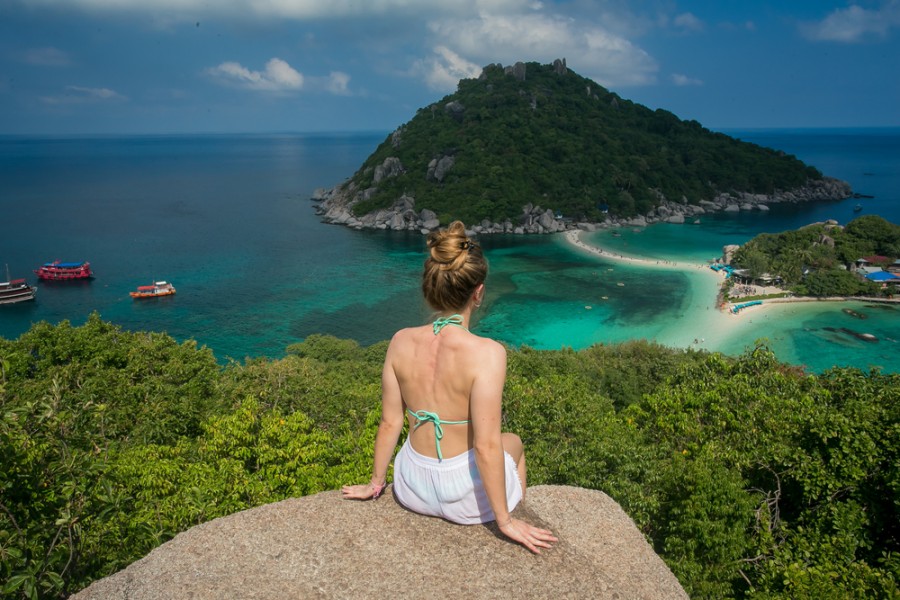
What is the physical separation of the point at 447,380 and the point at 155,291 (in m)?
58.8

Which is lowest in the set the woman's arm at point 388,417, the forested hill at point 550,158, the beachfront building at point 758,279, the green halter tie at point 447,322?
the beachfront building at point 758,279

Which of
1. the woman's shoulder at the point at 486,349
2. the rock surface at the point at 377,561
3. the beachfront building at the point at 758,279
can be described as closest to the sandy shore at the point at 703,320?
the beachfront building at the point at 758,279

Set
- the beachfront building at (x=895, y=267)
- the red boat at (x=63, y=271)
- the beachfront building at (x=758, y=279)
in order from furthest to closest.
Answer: the red boat at (x=63, y=271), the beachfront building at (x=895, y=267), the beachfront building at (x=758, y=279)

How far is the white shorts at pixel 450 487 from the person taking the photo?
4.60 m

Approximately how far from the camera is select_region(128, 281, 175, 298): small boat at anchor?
54594 mm

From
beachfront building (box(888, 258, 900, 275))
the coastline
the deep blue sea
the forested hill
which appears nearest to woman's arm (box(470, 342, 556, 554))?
the deep blue sea

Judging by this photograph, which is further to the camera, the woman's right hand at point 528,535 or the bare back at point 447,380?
the woman's right hand at point 528,535

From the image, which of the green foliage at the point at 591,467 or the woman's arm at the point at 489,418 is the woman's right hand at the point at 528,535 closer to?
the woman's arm at the point at 489,418

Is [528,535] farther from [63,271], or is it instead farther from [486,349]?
[63,271]

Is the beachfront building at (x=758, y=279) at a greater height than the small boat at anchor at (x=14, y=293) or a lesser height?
greater

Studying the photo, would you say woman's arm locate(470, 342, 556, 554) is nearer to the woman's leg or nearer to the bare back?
the bare back

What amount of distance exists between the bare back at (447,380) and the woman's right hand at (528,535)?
73cm

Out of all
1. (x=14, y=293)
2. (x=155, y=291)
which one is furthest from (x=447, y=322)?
(x=14, y=293)

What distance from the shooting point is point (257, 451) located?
10562 mm
